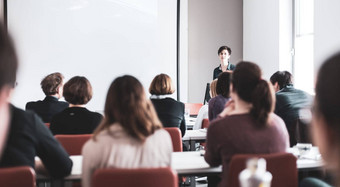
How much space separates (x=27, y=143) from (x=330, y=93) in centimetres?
166

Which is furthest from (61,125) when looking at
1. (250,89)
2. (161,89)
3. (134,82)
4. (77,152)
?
(250,89)

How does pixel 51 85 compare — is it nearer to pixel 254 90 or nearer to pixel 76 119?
pixel 76 119

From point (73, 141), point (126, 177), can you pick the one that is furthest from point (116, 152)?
point (73, 141)

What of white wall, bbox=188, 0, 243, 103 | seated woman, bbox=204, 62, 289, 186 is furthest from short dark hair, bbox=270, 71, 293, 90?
white wall, bbox=188, 0, 243, 103

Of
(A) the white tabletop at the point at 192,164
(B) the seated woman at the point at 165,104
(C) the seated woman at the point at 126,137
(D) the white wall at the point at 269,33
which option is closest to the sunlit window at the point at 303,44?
(D) the white wall at the point at 269,33

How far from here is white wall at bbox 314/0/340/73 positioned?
5.27 metres

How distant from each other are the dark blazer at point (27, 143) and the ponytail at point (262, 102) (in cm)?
109

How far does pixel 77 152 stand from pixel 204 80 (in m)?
5.02

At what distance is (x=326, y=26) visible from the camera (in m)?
5.48

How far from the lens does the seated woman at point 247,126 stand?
2.21 metres

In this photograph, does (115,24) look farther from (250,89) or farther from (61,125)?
(250,89)

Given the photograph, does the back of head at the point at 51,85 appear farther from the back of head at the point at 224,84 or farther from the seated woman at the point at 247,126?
the seated woman at the point at 247,126

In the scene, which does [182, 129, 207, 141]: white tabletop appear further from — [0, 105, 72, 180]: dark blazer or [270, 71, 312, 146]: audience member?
[0, 105, 72, 180]: dark blazer

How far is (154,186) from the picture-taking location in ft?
5.87
